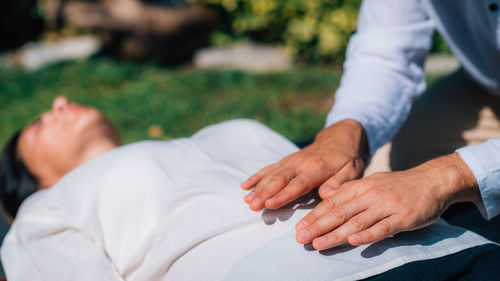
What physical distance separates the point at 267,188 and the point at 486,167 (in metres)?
0.68

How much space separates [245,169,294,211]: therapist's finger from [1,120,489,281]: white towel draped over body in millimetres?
70

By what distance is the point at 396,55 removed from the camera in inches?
76.4

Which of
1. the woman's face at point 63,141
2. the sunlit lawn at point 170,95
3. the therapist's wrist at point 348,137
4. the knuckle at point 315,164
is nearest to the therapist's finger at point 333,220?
the knuckle at point 315,164

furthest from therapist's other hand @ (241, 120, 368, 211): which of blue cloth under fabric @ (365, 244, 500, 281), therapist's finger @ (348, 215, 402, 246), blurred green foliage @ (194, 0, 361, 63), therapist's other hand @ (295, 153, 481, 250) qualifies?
blurred green foliage @ (194, 0, 361, 63)

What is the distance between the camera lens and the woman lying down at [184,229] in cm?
141

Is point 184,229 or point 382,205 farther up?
point 382,205

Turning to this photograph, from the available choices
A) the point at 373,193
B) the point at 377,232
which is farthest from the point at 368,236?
the point at 373,193

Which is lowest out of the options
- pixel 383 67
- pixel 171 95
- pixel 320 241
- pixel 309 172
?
pixel 171 95

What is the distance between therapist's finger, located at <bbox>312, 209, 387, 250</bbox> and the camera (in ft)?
4.44

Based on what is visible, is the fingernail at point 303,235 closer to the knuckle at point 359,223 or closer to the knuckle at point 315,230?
the knuckle at point 315,230

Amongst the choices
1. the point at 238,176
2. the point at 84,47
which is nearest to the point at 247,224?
the point at 238,176

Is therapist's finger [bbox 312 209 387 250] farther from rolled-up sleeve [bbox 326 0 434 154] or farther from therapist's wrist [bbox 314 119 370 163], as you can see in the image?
rolled-up sleeve [bbox 326 0 434 154]

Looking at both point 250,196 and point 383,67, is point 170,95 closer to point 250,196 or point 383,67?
point 383,67

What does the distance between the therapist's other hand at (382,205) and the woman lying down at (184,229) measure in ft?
0.27
